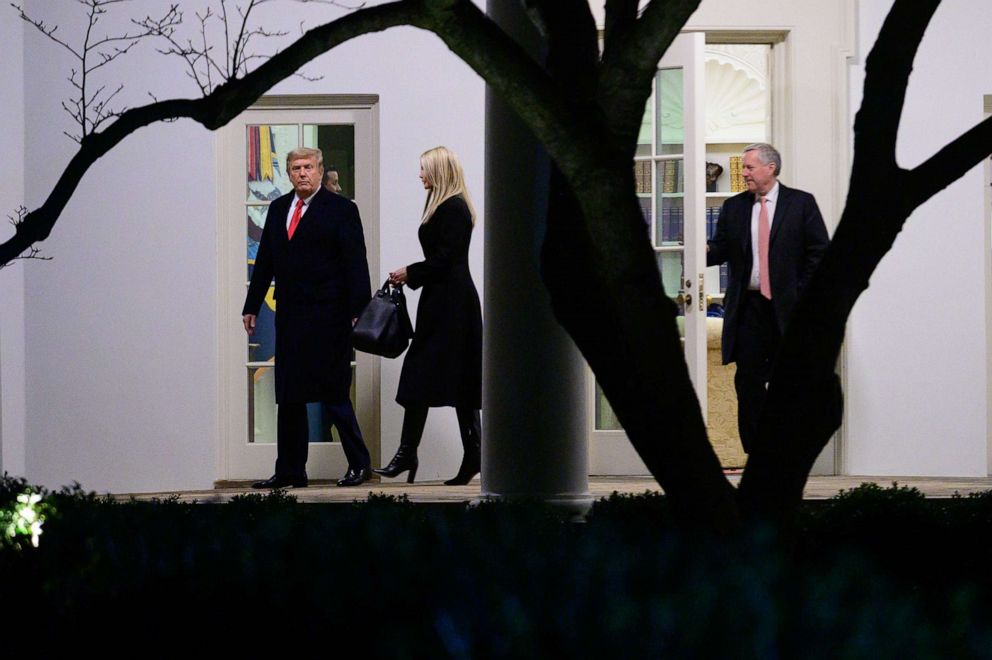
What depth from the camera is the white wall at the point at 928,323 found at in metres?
8.02

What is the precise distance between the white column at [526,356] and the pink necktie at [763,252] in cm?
249

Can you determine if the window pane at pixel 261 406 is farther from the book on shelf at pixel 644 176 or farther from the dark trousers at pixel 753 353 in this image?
the dark trousers at pixel 753 353

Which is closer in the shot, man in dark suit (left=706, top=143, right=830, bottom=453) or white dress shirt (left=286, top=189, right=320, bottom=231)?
man in dark suit (left=706, top=143, right=830, bottom=453)

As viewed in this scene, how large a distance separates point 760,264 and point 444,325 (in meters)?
1.52

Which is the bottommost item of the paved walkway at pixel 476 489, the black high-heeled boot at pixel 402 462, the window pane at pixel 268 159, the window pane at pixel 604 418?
the paved walkway at pixel 476 489

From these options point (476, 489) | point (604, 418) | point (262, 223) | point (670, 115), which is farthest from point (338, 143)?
point (476, 489)

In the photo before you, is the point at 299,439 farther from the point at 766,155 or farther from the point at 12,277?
the point at 766,155

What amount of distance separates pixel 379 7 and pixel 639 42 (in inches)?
19.6

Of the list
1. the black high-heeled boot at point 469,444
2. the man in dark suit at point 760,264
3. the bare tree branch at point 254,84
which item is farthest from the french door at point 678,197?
the bare tree branch at point 254,84

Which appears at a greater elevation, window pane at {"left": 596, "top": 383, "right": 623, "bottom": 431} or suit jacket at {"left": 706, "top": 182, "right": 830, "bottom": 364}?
suit jacket at {"left": 706, "top": 182, "right": 830, "bottom": 364}

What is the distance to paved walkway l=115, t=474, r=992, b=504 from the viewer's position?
5824 mm

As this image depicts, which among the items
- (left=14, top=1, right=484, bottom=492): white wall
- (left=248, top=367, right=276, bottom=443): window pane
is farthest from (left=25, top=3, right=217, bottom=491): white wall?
(left=248, top=367, right=276, bottom=443): window pane

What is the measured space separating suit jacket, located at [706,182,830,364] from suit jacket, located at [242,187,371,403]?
5.73 ft

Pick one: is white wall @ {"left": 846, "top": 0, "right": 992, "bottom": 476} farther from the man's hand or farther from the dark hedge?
the dark hedge
